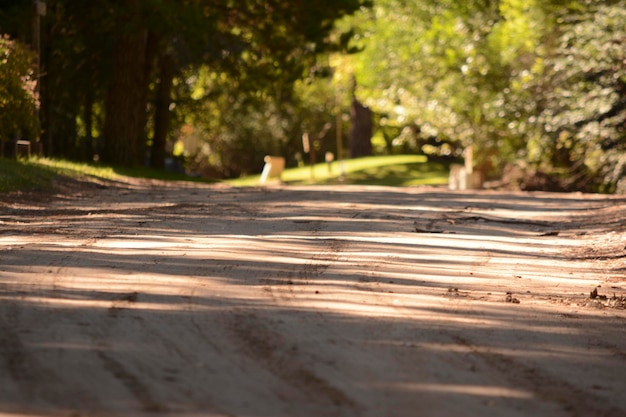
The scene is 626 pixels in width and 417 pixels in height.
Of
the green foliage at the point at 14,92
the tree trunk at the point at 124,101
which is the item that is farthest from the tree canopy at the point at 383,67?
the green foliage at the point at 14,92

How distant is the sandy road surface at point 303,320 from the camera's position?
5410mm

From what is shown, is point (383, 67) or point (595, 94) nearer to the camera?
point (595, 94)

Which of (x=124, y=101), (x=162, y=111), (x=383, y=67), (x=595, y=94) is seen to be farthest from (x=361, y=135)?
(x=595, y=94)

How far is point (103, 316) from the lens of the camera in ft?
22.6

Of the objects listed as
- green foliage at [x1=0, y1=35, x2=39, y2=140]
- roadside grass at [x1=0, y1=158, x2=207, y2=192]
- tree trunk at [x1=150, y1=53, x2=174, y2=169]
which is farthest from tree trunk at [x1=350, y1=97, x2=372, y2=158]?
green foliage at [x1=0, y1=35, x2=39, y2=140]

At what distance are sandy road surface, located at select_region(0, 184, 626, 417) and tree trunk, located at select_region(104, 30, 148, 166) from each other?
17.7m

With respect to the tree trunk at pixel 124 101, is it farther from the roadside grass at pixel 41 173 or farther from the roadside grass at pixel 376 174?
the roadside grass at pixel 376 174

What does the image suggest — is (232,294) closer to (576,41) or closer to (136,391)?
(136,391)

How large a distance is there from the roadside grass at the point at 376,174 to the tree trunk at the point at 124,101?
1010cm

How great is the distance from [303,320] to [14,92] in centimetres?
1645

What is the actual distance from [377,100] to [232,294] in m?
39.4

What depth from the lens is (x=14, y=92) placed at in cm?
2244

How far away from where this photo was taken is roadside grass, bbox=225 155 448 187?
42.6 metres

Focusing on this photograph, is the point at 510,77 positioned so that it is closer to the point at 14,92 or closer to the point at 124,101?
the point at 124,101
